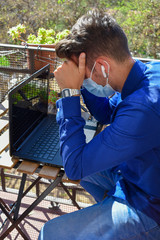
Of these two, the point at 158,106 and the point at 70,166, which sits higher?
the point at 158,106

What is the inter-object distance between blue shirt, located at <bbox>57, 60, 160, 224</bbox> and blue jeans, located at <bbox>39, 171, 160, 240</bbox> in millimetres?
47

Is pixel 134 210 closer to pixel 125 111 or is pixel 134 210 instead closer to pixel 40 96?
pixel 125 111

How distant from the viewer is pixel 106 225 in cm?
114

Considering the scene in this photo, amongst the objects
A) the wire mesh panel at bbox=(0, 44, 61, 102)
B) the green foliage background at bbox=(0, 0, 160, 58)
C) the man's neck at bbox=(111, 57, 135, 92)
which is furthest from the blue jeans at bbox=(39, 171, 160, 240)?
the green foliage background at bbox=(0, 0, 160, 58)

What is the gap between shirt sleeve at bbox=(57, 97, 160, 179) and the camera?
0.99 meters

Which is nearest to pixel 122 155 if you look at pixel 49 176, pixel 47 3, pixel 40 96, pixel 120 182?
pixel 120 182

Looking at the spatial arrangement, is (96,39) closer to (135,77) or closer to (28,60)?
(135,77)

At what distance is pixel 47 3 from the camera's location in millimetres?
8297

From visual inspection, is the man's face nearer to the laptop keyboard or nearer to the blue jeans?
the laptop keyboard

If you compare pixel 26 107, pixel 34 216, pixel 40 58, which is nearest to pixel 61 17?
pixel 40 58

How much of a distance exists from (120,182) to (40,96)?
0.83m

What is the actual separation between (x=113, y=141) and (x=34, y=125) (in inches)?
29.9

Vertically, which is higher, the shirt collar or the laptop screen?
the shirt collar

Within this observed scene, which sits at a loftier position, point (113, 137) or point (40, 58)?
point (40, 58)
